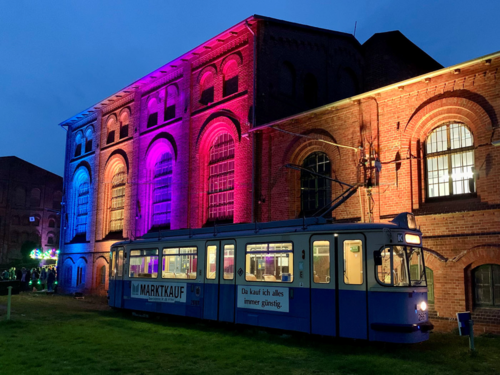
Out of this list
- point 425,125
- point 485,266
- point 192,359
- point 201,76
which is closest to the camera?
point 192,359

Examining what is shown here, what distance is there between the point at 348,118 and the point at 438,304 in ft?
22.0

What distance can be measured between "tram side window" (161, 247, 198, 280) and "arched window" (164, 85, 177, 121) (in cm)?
1174

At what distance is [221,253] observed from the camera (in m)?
13.9

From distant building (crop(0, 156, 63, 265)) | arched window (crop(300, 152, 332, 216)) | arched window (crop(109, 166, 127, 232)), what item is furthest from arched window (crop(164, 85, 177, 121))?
distant building (crop(0, 156, 63, 265))

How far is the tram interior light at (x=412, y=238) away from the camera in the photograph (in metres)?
11.0

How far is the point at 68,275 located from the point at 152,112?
13036mm

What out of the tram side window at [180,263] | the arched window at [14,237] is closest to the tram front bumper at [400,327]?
the tram side window at [180,263]

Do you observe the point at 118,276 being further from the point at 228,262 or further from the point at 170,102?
the point at 170,102

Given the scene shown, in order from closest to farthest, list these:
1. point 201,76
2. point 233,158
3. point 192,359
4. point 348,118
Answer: point 192,359
point 348,118
point 233,158
point 201,76

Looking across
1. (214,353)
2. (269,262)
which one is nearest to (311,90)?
(269,262)

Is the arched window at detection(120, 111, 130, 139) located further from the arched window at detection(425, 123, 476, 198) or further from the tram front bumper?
the tram front bumper

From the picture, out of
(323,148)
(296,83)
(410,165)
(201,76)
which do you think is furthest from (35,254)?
(410,165)

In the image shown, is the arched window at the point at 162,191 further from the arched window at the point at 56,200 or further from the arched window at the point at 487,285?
the arched window at the point at 56,200

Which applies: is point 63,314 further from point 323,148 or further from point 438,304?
point 438,304
